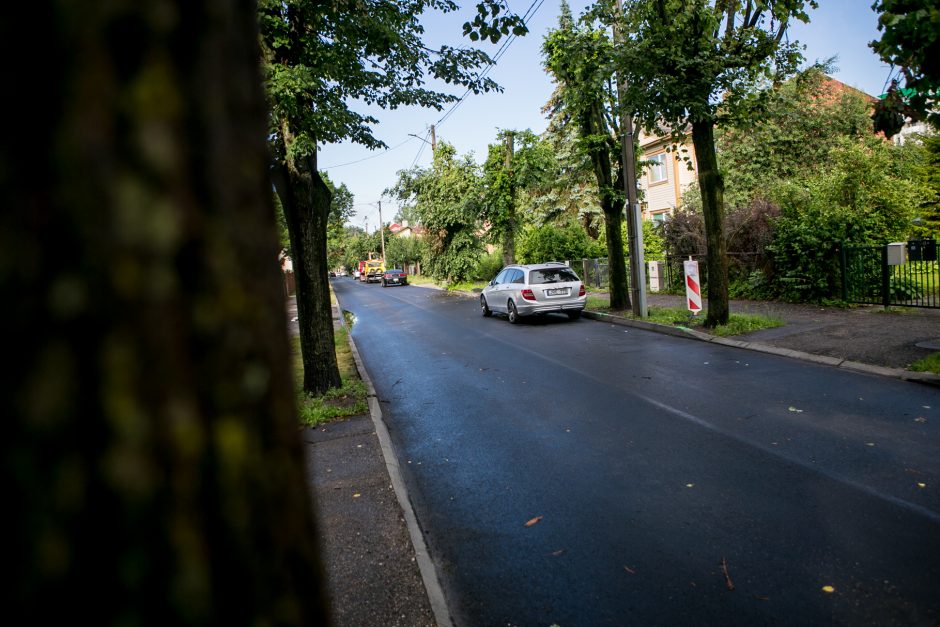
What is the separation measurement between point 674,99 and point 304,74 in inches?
333

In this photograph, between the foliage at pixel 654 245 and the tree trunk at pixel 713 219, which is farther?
the foliage at pixel 654 245

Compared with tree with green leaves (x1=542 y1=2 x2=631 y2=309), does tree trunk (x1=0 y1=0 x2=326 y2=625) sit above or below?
below

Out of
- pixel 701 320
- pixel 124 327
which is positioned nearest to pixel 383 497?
pixel 124 327

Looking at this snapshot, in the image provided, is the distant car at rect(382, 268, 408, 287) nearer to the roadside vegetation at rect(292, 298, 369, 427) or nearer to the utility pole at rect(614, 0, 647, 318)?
the utility pole at rect(614, 0, 647, 318)

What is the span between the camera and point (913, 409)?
6.50 meters

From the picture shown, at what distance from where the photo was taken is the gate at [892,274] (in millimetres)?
12352

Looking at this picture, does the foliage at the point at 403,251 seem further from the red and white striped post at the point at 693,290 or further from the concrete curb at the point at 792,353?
the red and white striped post at the point at 693,290

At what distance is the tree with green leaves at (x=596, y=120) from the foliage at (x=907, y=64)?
918 centimetres

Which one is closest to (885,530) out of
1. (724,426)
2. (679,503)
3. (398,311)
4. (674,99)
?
(679,503)

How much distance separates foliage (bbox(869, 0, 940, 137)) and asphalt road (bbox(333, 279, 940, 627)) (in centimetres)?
314

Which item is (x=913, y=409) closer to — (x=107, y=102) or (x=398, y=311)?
(x=107, y=102)

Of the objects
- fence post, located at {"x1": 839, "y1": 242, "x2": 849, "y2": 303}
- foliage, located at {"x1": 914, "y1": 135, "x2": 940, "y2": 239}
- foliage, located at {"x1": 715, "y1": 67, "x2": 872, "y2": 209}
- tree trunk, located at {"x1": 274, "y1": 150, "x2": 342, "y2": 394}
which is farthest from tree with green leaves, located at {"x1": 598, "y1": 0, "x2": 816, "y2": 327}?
foliage, located at {"x1": 914, "y1": 135, "x2": 940, "y2": 239}

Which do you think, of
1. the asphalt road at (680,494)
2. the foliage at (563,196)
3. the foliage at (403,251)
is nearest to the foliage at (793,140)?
the foliage at (563,196)

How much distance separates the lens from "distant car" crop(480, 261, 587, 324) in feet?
55.5
